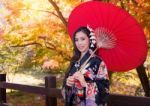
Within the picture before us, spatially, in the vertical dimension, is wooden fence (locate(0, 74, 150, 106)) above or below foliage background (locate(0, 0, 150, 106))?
below

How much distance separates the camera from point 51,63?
9453mm

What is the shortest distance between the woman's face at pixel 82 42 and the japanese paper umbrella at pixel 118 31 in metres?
0.14

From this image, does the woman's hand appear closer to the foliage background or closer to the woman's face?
the woman's face

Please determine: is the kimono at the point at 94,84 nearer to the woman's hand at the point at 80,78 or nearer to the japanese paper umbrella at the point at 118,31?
the woman's hand at the point at 80,78

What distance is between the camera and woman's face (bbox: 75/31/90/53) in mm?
3006

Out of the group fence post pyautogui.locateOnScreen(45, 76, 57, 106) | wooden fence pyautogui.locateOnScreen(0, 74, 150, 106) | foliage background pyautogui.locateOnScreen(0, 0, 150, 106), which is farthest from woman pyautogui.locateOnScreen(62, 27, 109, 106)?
foliage background pyautogui.locateOnScreen(0, 0, 150, 106)

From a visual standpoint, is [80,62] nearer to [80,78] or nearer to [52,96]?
[80,78]

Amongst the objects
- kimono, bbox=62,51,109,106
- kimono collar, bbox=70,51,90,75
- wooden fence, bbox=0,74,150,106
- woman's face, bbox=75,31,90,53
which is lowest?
wooden fence, bbox=0,74,150,106

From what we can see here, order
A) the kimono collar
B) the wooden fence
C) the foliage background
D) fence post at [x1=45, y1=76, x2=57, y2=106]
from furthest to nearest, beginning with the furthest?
1. the foliage background
2. fence post at [x1=45, y1=76, x2=57, y2=106]
3. the wooden fence
4. the kimono collar

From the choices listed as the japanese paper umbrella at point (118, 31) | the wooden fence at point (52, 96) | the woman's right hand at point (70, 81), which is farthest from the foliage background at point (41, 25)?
the woman's right hand at point (70, 81)

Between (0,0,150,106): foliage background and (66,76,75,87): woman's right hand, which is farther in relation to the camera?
(0,0,150,106): foliage background

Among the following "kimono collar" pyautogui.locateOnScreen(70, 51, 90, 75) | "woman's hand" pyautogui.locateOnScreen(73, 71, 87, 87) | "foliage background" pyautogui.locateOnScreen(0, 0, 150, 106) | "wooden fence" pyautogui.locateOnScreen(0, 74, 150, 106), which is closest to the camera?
"woman's hand" pyautogui.locateOnScreen(73, 71, 87, 87)

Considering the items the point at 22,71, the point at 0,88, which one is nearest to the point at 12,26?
the point at 0,88

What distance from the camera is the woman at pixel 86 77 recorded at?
2.90 m
